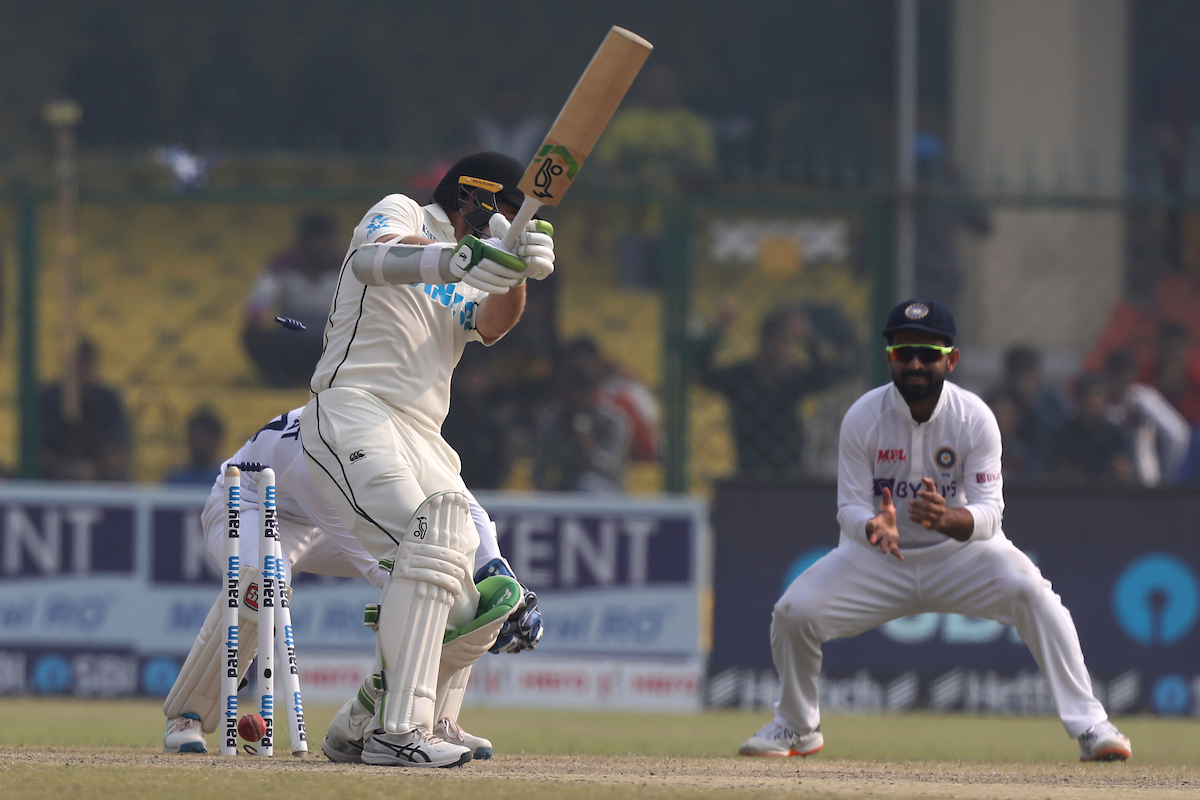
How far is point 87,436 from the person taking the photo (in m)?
10.4

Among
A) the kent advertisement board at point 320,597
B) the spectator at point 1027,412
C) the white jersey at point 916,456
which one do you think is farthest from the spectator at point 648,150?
the white jersey at point 916,456

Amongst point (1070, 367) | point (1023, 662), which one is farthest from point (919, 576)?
point (1070, 367)

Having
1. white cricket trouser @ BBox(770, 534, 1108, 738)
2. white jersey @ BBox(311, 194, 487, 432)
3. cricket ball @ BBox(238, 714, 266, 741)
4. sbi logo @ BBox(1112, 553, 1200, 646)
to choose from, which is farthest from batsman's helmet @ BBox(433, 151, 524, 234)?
sbi logo @ BBox(1112, 553, 1200, 646)

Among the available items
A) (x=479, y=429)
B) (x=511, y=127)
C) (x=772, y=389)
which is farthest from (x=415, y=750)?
(x=511, y=127)

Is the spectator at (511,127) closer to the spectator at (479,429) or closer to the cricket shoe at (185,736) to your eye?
the spectator at (479,429)

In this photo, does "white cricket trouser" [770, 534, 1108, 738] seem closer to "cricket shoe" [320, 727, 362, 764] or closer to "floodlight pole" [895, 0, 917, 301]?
"cricket shoe" [320, 727, 362, 764]

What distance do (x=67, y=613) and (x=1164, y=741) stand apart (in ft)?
19.6

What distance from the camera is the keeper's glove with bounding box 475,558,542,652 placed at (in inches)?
204

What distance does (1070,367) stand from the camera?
11.2 m

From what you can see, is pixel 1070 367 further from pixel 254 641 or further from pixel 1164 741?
pixel 254 641

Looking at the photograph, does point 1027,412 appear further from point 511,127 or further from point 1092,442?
point 511,127

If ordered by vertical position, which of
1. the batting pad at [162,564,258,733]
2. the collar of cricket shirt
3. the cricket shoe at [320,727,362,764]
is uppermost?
the collar of cricket shirt

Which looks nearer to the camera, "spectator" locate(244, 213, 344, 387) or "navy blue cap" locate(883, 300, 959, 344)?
"navy blue cap" locate(883, 300, 959, 344)

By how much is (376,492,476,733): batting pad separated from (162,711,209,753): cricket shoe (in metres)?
0.88
